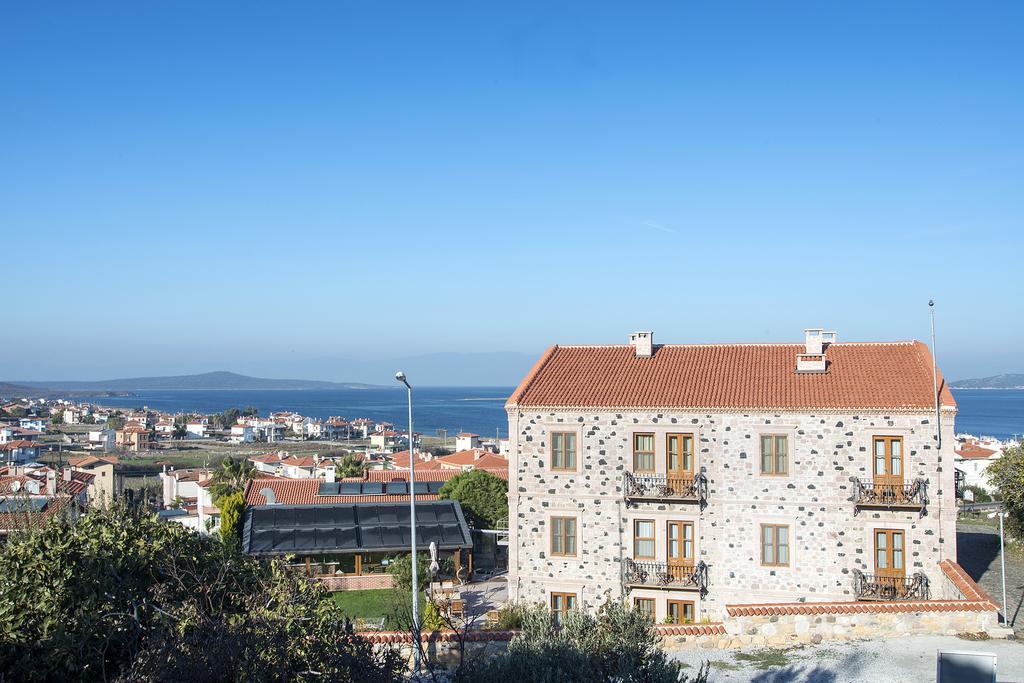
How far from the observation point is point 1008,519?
82.7ft

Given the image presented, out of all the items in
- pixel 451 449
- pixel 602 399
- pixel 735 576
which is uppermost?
pixel 602 399

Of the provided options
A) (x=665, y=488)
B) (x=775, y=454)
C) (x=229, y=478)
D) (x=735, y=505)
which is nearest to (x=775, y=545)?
(x=735, y=505)

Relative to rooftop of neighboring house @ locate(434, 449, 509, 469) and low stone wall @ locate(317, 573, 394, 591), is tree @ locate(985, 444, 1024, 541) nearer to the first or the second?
low stone wall @ locate(317, 573, 394, 591)

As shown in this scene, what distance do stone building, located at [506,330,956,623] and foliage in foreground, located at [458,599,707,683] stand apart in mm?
12519

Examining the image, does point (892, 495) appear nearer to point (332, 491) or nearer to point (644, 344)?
point (644, 344)

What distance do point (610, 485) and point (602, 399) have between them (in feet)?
8.39

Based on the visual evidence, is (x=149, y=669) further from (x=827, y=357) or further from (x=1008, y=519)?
(x=1008, y=519)

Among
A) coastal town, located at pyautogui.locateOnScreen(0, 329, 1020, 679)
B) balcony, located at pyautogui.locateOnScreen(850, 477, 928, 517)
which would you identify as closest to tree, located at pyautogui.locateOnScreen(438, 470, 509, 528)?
coastal town, located at pyautogui.locateOnScreen(0, 329, 1020, 679)

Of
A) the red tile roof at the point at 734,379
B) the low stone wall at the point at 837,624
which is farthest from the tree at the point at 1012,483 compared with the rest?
the low stone wall at the point at 837,624

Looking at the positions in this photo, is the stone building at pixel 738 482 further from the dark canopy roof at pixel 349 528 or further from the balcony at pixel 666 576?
the dark canopy roof at pixel 349 528

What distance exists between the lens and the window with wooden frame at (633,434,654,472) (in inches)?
1013

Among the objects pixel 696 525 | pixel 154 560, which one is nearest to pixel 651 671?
pixel 154 560

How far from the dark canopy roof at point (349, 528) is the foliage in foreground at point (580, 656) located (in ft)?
72.9

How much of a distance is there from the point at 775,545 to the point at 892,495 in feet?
11.3
